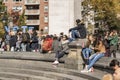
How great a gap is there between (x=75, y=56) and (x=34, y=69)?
2339 mm

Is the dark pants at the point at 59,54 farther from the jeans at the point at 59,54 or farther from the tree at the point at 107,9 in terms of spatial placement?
the tree at the point at 107,9

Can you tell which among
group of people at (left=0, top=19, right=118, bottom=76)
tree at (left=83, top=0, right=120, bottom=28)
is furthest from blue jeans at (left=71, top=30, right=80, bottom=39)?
tree at (left=83, top=0, right=120, bottom=28)

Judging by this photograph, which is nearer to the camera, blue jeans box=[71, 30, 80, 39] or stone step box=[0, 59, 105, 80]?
stone step box=[0, 59, 105, 80]

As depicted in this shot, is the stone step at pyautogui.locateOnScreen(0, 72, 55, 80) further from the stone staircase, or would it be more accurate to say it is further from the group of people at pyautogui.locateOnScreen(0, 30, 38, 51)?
the group of people at pyautogui.locateOnScreen(0, 30, 38, 51)

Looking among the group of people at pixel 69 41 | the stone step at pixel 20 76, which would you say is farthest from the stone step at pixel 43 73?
the group of people at pixel 69 41

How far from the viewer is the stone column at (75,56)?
18172 mm

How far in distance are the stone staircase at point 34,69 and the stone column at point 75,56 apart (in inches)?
14.8

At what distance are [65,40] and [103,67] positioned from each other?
5.61 meters

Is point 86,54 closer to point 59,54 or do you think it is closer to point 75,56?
point 75,56

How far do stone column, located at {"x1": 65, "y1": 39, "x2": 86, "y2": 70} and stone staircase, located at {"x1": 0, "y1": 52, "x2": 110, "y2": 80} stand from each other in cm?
37

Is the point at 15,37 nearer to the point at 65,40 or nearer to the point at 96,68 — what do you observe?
the point at 65,40

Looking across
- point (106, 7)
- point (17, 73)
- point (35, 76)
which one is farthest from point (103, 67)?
point (106, 7)

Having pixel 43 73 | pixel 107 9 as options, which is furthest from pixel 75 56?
pixel 107 9

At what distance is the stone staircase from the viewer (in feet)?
55.4
